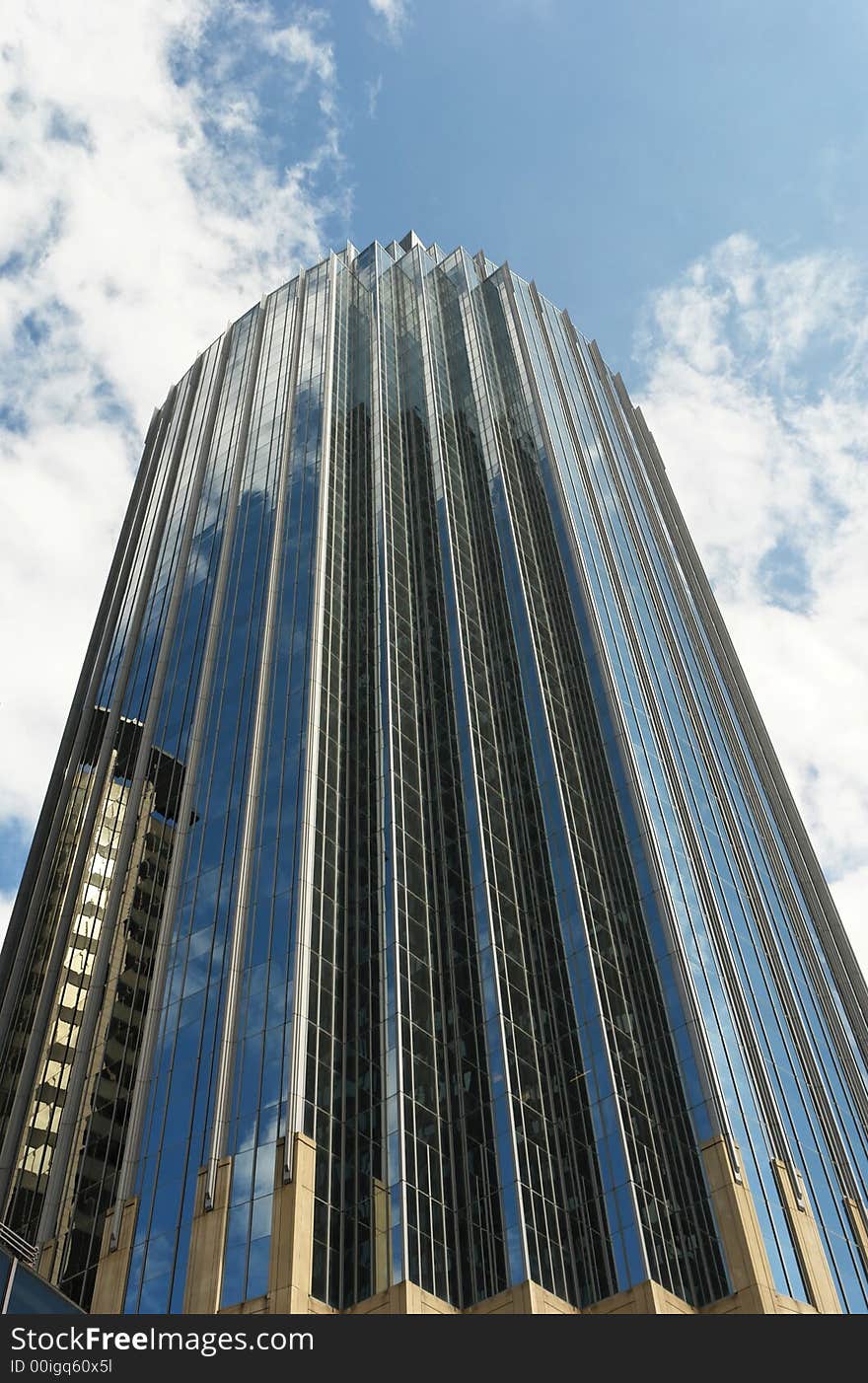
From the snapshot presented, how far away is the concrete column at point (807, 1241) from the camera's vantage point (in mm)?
47531

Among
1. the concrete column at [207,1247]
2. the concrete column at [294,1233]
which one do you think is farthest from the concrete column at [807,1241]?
the concrete column at [207,1247]

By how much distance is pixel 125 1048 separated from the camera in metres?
56.0

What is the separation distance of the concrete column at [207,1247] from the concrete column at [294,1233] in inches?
80.2

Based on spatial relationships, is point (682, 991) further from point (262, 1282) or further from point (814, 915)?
point (814, 915)

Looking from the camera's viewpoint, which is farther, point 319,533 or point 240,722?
point 319,533

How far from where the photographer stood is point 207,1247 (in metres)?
44.4

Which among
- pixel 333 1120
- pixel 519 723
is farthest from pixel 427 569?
pixel 333 1120

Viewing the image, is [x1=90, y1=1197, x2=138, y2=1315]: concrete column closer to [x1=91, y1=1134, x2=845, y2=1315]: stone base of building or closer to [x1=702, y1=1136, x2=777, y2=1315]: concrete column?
[x1=91, y1=1134, x2=845, y2=1315]: stone base of building

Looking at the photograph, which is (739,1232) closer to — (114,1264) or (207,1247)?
(207,1247)

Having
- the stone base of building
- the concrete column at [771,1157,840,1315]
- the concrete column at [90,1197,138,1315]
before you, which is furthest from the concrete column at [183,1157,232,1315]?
the concrete column at [771,1157,840,1315]

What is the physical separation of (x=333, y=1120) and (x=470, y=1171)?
20.1 ft

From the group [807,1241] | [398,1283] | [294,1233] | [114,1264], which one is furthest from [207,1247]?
[807,1241]

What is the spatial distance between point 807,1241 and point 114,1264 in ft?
91.1

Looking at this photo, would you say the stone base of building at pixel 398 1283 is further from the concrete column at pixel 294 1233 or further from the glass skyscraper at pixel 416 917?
the glass skyscraper at pixel 416 917
